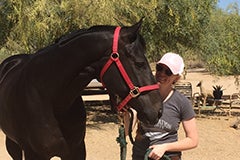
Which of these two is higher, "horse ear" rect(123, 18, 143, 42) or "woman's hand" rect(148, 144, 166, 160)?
"horse ear" rect(123, 18, 143, 42)

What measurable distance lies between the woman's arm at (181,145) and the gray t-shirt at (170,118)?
0.05 meters

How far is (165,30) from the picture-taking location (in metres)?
10.4

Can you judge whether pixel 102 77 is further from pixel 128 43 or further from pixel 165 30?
pixel 165 30

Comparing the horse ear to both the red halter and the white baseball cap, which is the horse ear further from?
the white baseball cap

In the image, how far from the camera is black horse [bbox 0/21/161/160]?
221 cm

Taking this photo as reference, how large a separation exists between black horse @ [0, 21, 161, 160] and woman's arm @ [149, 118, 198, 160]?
0.67 ft

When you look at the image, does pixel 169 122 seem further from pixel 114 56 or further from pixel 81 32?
pixel 81 32

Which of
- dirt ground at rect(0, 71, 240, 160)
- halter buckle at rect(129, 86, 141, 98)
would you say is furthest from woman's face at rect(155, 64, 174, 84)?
dirt ground at rect(0, 71, 240, 160)

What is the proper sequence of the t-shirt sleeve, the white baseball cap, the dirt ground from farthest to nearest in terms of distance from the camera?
the dirt ground → the t-shirt sleeve → the white baseball cap

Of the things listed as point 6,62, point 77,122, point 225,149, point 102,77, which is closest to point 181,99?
point 102,77

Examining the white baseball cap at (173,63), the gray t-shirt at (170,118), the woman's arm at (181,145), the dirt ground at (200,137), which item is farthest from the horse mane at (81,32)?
the dirt ground at (200,137)

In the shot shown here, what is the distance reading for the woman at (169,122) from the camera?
2309mm

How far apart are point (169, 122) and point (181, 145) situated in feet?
0.59

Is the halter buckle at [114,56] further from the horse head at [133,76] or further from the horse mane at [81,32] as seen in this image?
the horse mane at [81,32]
